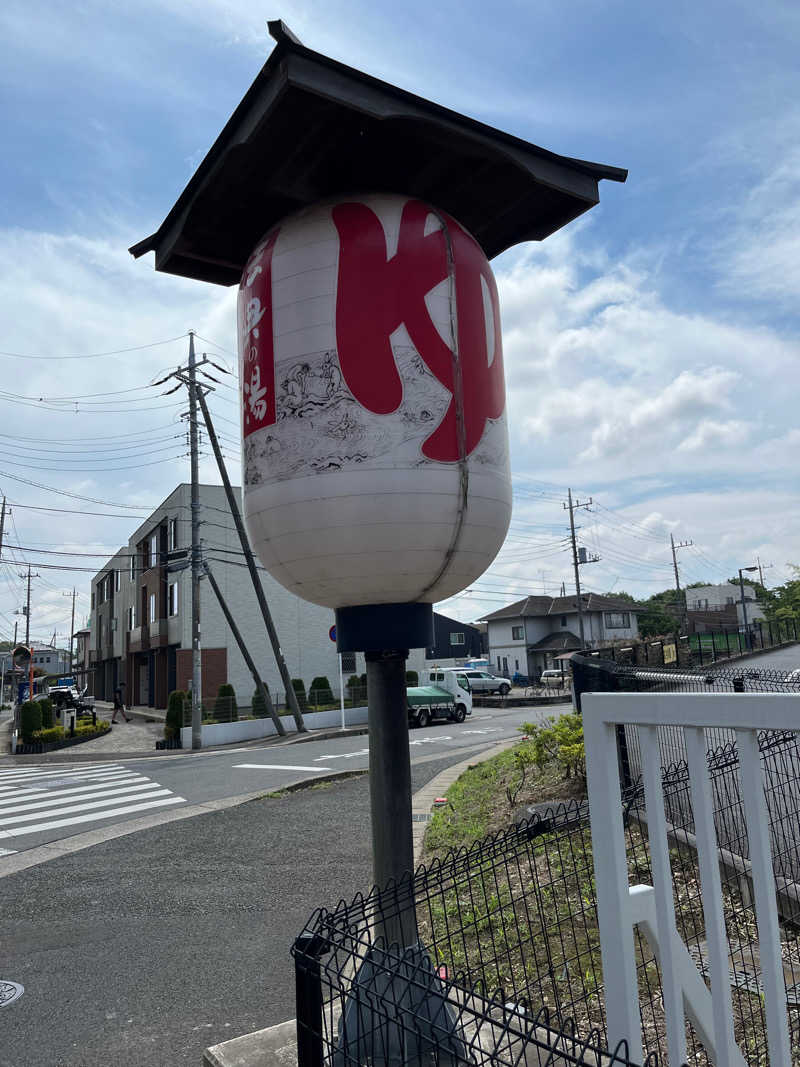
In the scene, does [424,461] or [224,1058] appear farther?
[224,1058]

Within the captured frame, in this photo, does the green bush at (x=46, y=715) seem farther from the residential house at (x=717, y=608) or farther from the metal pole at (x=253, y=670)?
the residential house at (x=717, y=608)

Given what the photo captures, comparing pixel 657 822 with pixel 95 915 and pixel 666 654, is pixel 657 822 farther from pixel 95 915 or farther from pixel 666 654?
pixel 666 654

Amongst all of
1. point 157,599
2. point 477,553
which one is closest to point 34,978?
point 477,553

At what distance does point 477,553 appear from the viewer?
396 centimetres

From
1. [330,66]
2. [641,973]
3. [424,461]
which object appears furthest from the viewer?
[641,973]

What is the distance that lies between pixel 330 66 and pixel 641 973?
5244mm

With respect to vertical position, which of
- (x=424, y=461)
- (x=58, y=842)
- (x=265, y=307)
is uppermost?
(x=265, y=307)

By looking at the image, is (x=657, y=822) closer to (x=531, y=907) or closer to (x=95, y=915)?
(x=531, y=907)

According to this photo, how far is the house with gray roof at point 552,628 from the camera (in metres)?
59.5

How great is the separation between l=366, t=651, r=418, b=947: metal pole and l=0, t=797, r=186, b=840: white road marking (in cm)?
946

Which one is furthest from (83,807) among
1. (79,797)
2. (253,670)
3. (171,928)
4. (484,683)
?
(484,683)

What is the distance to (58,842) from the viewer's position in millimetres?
10320

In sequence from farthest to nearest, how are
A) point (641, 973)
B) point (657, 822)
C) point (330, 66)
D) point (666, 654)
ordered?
1. point (666, 654)
2. point (641, 973)
3. point (330, 66)
4. point (657, 822)

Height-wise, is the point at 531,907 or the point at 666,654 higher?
the point at 666,654
